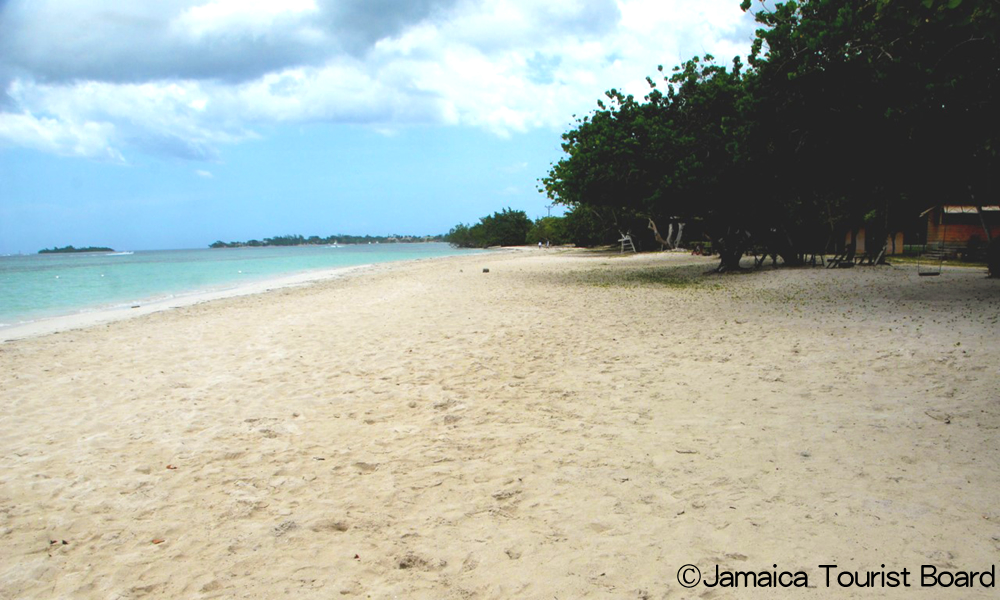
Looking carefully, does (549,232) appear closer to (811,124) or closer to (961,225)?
(961,225)

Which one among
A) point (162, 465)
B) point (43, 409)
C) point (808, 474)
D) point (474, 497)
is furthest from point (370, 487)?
point (43, 409)

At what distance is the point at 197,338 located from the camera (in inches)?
406

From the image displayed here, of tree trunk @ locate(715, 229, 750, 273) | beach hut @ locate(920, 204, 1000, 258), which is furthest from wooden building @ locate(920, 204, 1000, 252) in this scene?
tree trunk @ locate(715, 229, 750, 273)

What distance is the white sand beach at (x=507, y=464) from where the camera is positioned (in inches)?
118

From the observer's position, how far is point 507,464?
14.1 ft

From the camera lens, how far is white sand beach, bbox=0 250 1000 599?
2986mm

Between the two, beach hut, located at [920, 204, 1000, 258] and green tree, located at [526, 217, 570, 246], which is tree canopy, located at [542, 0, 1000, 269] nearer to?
beach hut, located at [920, 204, 1000, 258]

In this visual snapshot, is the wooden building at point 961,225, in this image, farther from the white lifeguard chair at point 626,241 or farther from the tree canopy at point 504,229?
the tree canopy at point 504,229

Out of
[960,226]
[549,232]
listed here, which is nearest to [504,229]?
[549,232]

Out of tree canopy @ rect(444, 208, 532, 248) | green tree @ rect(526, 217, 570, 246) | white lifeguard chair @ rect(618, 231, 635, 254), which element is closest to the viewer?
white lifeguard chair @ rect(618, 231, 635, 254)

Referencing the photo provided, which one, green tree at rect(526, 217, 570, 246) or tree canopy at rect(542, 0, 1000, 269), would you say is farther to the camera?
green tree at rect(526, 217, 570, 246)

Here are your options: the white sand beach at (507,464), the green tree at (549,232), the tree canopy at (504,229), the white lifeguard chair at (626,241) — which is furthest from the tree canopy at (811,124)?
the tree canopy at (504,229)

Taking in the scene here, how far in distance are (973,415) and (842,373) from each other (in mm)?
1506

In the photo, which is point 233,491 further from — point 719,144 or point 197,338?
point 719,144
